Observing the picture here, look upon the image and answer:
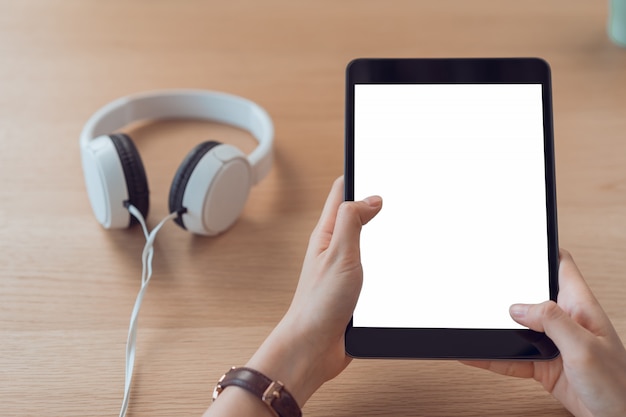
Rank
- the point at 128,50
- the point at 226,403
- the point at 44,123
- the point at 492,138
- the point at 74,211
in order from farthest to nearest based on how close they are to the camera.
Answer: the point at 128,50
the point at 44,123
the point at 74,211
the point at 492,138
the point at 226,403

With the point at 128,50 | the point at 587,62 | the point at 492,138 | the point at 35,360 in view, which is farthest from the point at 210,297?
the point at 587,62

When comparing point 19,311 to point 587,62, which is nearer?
point 19,311

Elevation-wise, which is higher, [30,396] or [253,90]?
[253,90]

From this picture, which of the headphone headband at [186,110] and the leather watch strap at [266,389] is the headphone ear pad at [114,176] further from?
the leather watch strap at [266,389]

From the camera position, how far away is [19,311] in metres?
0.65

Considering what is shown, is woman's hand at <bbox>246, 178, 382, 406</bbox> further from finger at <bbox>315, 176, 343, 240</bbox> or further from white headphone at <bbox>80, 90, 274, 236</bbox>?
white headphone at <bbox>80, 90, 274, 236</bbox>

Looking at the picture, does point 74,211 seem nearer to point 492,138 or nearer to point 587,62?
point 492,138

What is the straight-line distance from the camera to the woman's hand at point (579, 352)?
1.63 feet

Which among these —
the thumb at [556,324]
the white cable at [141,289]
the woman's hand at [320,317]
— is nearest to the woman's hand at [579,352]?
the thumb at [556,324]

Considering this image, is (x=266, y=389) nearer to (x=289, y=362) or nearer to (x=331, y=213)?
(x=289, y=362)

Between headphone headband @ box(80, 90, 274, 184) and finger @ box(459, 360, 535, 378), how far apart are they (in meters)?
0.34

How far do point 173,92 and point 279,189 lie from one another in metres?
0.19

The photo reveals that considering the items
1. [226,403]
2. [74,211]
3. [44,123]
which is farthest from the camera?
[44,123]

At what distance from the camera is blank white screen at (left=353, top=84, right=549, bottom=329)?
1.88 ft
